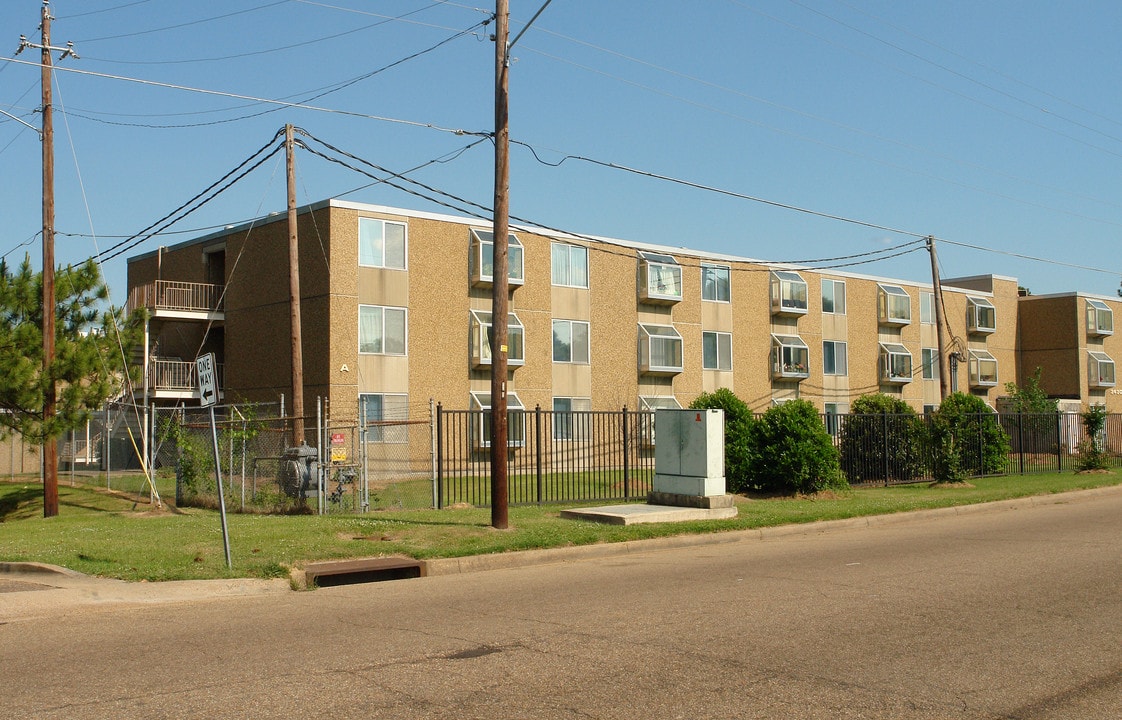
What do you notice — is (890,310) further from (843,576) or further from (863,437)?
(843,576)

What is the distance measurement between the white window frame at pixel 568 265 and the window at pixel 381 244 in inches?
245

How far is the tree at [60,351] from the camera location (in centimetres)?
2172

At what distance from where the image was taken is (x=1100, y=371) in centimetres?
5525

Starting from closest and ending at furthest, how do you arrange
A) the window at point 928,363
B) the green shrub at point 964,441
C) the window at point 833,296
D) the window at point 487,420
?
the green shrub at point 964,441, the window at point 487,420, the window at point 833,296, the window at point 928,363

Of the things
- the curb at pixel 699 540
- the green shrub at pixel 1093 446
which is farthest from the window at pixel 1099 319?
the curb at pixel 699 540

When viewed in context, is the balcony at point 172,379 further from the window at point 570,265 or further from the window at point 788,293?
the window at point 788,293

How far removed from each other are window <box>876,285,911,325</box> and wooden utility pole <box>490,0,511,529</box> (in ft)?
116

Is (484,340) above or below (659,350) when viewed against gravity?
above

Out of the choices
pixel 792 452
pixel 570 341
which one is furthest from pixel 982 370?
pixel 792 452

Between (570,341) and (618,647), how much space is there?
2969 cm

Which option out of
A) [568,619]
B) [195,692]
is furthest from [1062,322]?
[195,692]

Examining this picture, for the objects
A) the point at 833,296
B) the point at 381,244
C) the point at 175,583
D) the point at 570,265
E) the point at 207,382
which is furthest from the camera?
the point at 833,296

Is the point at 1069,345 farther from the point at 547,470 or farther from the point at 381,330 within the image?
the point at 381,330

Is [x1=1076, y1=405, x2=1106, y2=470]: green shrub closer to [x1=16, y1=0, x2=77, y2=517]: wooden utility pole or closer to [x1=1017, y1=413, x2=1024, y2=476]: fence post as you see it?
[x1=1017, y1=413, x2=1024, y2=476]: fence post
